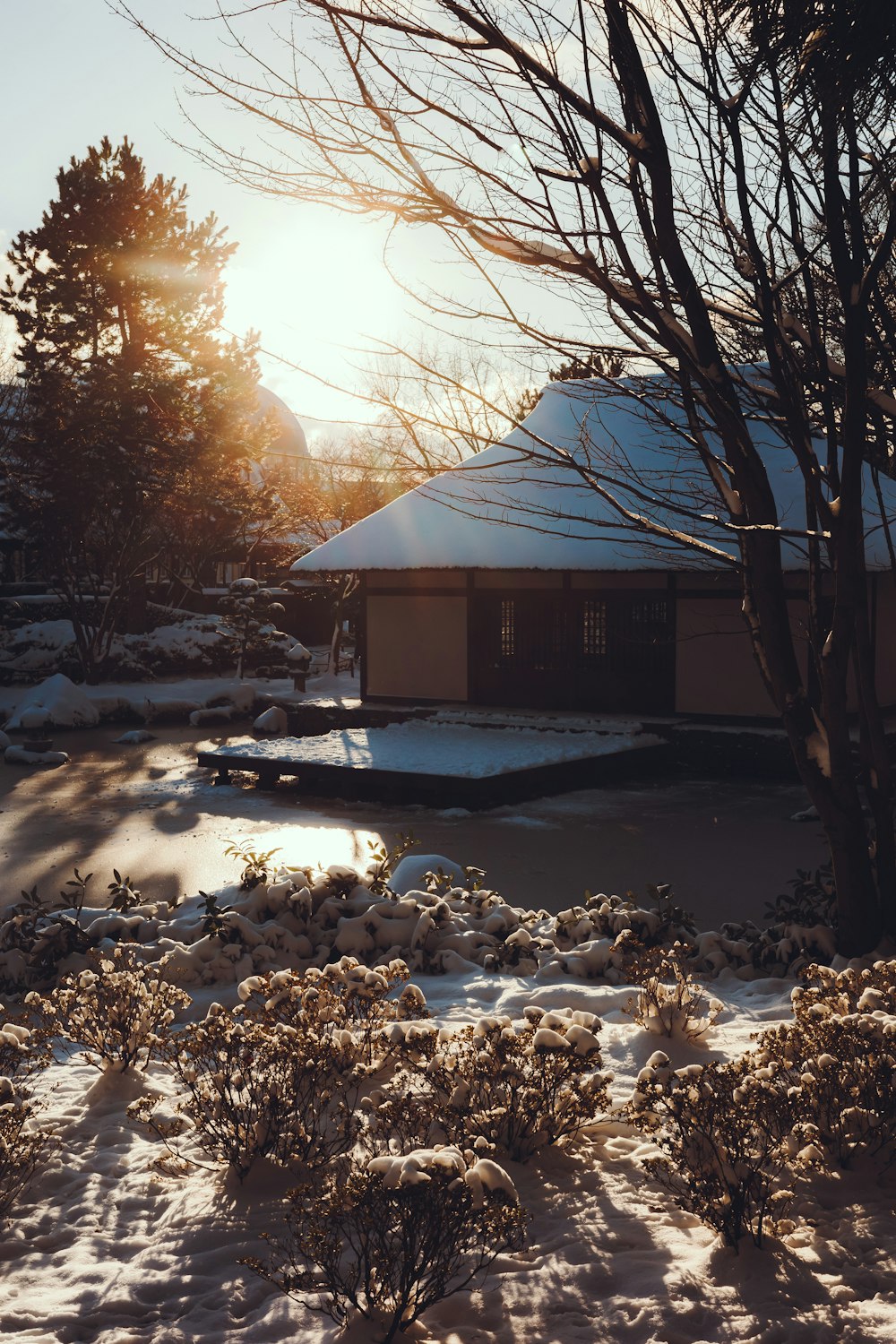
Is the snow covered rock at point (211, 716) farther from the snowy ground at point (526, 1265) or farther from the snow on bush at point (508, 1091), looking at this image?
the snow on bush at point (508, 1091)

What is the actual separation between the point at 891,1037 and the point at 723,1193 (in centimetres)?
78

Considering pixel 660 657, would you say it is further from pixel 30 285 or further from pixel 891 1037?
pixel 30 285

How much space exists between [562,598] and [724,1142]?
1513 cm

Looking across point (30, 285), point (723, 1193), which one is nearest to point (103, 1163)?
point (723, 1193)

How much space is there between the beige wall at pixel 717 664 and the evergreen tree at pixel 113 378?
41.4 ft

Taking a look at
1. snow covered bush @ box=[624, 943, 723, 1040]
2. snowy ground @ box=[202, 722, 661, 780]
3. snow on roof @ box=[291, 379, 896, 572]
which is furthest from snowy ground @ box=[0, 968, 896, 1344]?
snow on roof @ box=[291, 379, 896, 572]

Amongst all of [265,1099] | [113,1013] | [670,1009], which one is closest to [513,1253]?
[265,1099]

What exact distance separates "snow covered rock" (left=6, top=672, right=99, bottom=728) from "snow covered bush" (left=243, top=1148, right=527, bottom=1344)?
674 inches

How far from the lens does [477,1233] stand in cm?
293

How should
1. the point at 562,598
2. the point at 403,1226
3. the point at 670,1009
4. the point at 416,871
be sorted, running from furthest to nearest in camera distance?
the point at 562,598
the point at 416,871
the point at 670,1009
the point at 403,1226

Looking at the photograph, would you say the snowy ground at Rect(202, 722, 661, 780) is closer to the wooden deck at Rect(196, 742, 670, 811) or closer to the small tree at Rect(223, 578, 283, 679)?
the wooden deck at Rect(196, 742, 670, 811)

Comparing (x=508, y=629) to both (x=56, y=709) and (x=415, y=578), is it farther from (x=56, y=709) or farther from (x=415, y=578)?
(x=56, y=709)

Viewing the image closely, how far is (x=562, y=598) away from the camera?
18062mm

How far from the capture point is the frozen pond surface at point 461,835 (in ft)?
29.1
